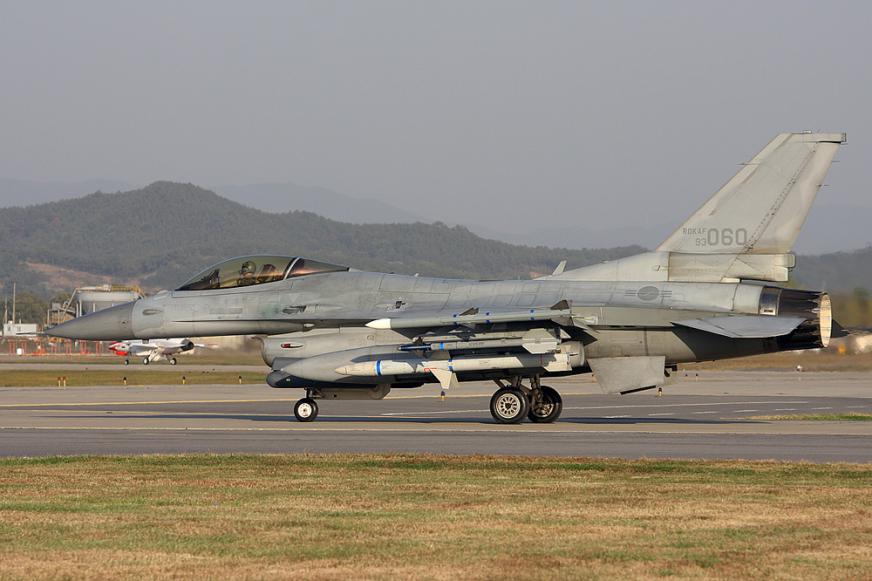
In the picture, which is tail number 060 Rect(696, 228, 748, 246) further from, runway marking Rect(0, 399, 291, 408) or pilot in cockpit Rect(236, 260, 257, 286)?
runway marking Rect(0, 399, 291, 408)

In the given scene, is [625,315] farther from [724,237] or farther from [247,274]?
[247,274]

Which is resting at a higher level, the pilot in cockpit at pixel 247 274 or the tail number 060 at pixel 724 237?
the tail number 060 at pixel 724 237

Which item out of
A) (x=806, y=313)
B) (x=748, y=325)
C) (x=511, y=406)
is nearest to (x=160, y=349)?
(x=511, y=406)

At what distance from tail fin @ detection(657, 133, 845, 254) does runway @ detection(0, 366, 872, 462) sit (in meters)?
3.55

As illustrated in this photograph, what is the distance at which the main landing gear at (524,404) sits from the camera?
80.7ft

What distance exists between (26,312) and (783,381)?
518 ft

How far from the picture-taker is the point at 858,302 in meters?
36.9

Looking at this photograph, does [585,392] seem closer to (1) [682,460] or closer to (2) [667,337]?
(2) [667,337]

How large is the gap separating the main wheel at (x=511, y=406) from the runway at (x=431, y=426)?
239 mm

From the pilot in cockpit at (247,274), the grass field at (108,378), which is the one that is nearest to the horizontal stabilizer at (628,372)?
the pilot in cockpit at (247,274)

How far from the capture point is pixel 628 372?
23.6 m

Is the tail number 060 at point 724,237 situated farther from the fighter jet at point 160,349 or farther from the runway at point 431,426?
the fighter jet at point 160,349

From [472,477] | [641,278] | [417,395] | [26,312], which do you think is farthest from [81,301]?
[472,477]

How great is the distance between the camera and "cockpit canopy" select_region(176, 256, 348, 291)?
85.4 ft
